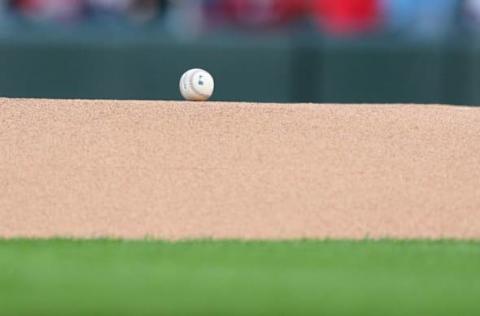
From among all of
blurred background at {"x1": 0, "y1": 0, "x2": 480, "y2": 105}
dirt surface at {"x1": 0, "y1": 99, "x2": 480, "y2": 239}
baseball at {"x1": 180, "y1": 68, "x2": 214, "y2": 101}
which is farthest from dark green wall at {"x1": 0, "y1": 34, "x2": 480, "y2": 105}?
dirt surface at {"x1": 0, "y1": 99, "x2": 480, "y2": 239}

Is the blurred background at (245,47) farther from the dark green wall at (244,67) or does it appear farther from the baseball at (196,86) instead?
the baseball at (196,86)

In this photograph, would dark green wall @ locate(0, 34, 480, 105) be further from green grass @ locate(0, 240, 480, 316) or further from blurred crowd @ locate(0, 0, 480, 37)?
green grass @ locate(0, 240, 480, 316)

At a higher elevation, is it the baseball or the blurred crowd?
the blurred crowd

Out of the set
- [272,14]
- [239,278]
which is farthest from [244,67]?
[239,278]

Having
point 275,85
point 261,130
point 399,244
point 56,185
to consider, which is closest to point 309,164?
point 261,130

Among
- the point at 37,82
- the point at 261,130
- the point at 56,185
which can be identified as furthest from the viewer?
the point at 37,82

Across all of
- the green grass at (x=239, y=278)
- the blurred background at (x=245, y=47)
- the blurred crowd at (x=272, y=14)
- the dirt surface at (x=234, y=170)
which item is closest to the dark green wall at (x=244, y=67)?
the blurred background at (x=245, y=47)

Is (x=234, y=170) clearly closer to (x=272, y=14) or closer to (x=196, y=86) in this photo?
(x=196, y=86)

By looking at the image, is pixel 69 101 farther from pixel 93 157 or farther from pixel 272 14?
pixel 272 14
